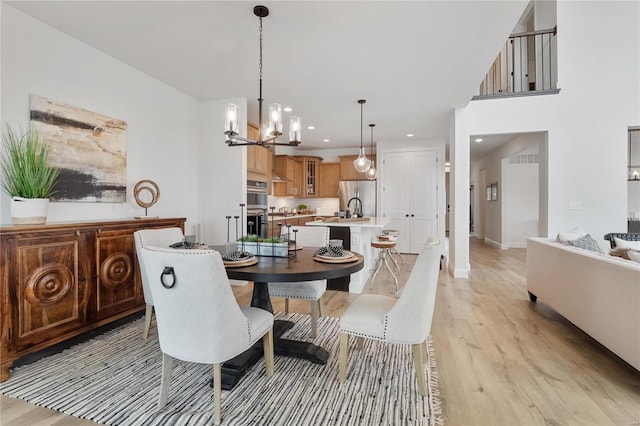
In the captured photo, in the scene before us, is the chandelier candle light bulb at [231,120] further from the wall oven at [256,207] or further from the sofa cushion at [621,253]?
the sofa cushion at [621,253]

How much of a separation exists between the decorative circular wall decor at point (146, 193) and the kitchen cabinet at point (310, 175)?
421cm

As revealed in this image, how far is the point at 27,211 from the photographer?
213 cm

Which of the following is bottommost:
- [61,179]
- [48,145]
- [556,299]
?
[556,299]

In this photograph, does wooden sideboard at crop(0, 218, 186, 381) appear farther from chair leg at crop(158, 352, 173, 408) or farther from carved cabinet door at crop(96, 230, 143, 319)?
chair leg at crop(158, 352, 173, 408)

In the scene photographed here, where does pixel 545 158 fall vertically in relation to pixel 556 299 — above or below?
above

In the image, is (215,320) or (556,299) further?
(556,299)

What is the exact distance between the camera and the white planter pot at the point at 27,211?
6.90 ft

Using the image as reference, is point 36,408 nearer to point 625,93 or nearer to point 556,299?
point 556,299

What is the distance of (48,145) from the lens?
2.50 m

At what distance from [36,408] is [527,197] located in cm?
941

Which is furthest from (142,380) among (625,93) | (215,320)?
(625,93)

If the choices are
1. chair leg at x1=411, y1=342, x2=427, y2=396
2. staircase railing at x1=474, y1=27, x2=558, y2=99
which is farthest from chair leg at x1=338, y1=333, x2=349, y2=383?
staircase railing at x1=474, y1=27, x2=558, y2=99

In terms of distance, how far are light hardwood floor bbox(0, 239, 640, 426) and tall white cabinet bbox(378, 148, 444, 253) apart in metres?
3.38

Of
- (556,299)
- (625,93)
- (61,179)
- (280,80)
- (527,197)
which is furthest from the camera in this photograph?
(527,197)
